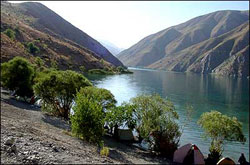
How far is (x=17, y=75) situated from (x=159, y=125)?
→ 90.8 feet

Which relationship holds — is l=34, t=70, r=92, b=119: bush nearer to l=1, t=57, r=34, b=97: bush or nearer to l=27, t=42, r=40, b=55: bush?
l=1, t=57, r=34, b=97: bush

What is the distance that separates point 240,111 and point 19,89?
54.7 meters

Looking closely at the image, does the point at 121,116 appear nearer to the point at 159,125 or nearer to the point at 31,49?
the point at 159,125

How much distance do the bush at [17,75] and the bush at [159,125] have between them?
79.6ft

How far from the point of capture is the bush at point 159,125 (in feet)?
98.8

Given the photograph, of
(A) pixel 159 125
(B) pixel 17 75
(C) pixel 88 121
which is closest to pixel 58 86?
(B) pixel 17 75

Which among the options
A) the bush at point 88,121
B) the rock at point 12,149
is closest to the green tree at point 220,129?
the bush at point 88,121

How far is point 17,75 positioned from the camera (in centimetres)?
4597

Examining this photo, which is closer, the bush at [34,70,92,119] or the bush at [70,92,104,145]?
the bush at [70,92,104,145]

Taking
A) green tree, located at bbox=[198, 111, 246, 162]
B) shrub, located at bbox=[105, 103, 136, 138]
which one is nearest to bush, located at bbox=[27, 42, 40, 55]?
shrub, located at bbox=[105, 103, 136, 138]

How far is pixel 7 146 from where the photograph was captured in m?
13.6

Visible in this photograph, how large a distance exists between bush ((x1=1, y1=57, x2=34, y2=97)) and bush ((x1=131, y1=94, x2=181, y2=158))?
24249 mm

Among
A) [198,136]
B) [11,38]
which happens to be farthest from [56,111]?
[11,38]

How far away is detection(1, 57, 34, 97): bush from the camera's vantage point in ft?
150
